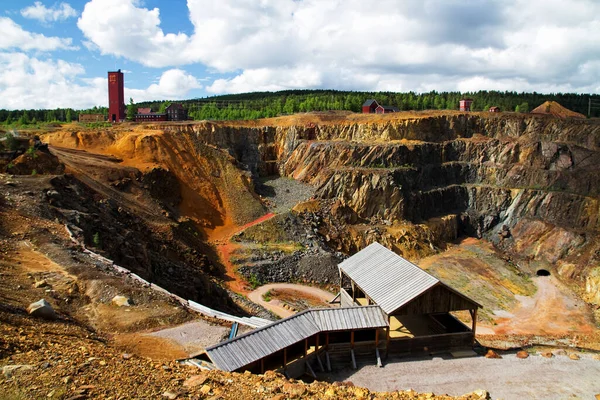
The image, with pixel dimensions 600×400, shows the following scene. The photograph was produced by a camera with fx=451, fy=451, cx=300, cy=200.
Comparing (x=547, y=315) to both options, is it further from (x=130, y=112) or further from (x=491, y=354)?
(x=130, y=112)

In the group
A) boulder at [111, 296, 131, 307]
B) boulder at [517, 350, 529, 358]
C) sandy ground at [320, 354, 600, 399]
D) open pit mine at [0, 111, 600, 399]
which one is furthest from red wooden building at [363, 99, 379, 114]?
boulder at [111, 296, 131, 307]

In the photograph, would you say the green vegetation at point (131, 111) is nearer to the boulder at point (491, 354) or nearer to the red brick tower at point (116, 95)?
the red brick tower at point (116, 95)

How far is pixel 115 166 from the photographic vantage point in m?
44.7

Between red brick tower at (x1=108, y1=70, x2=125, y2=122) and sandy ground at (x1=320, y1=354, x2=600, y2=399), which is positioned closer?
sandy ground at (x1=320, y1=354, x2=600, y2=399)

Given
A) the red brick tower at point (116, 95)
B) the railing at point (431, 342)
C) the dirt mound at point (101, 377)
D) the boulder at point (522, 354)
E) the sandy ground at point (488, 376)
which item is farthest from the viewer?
the red brick tower at point (116, 95)

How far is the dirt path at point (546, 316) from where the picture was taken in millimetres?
34312

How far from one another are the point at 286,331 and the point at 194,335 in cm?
334

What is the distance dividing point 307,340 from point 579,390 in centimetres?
1050

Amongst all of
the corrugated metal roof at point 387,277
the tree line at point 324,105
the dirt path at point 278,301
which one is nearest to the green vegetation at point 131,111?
the tree line at point 324,105

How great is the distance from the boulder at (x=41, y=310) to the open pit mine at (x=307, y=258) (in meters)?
0.07

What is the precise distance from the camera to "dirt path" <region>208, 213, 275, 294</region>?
3550 cm

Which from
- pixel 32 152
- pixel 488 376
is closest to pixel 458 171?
pixel 488 376

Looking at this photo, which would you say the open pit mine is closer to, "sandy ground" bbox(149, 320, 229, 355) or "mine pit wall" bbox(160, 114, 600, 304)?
"sandy ground" bbox(149, 320, 229, 355)

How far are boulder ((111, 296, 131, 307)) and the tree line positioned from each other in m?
61.6
